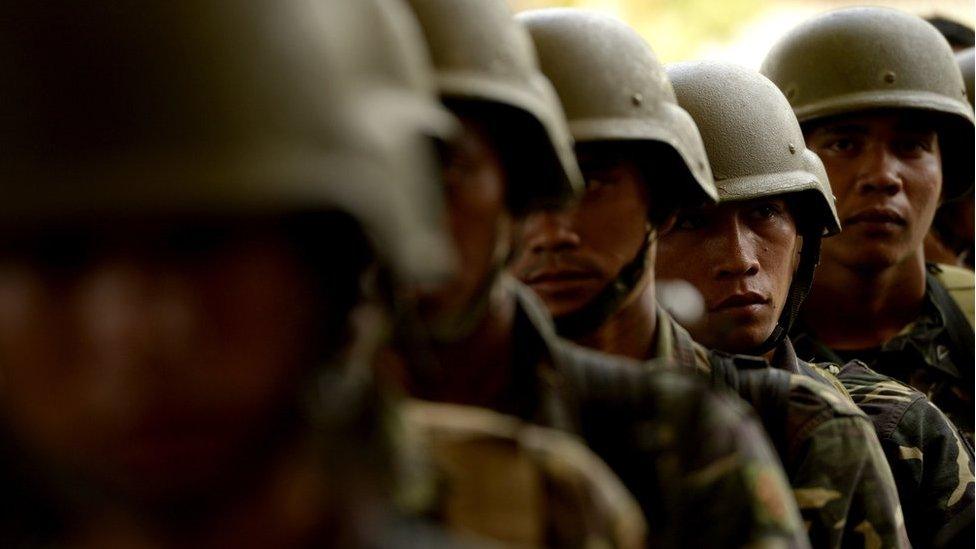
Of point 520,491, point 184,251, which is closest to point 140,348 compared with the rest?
point 184,251

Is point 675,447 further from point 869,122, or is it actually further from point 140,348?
point 869,122

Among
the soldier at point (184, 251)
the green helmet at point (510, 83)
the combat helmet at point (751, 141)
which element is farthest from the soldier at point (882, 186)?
the soldier at point (184, 251)

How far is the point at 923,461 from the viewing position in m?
4.05

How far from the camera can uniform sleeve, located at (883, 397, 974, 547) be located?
3.97 metres

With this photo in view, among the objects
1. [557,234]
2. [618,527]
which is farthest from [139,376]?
[557,234]

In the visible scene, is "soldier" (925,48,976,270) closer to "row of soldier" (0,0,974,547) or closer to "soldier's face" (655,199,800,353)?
"soldier's face" (655,199,800,353)

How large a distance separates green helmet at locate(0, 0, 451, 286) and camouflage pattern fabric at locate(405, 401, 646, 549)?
48 centimetres

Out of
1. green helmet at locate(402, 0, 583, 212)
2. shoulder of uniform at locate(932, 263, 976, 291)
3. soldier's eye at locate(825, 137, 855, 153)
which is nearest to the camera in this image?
green helmet at locate(402, 0, 583, 212)

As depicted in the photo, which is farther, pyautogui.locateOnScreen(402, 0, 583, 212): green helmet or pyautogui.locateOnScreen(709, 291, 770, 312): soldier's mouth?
pyautogui.locateOnScreen(709, 291, 770, 312): soldier's mouth

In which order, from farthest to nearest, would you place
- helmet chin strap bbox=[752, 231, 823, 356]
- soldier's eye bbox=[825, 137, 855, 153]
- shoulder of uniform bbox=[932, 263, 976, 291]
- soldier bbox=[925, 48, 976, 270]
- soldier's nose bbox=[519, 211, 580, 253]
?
soldier bbox=[925, 48, 976, 270] → shoulder of uniform bbox=[932, 263, 976, 291] → soldier's eye bbox=[825, 137, 855, 153] → helmet chin strap bbox=[752, 231, 823, 356] → soldier's nose bbox=[519, 211, 580, 253]

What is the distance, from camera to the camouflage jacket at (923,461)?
3974 mm

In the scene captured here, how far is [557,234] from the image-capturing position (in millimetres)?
3043

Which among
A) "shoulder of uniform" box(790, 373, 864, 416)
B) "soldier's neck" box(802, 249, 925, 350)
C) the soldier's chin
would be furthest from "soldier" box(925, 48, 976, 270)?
the soldier's chin

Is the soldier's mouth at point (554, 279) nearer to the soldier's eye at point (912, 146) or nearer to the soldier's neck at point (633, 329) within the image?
the soldier's neck at point (633, 329)
